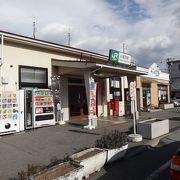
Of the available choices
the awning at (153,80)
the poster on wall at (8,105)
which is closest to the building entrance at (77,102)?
the poster on wall at (8,105)

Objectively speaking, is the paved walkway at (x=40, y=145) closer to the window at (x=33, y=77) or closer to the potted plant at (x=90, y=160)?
the potted plant at (x=90, y=160)

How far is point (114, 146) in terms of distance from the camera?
8078 millimetres

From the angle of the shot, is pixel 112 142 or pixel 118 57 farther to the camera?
pixel 118 57

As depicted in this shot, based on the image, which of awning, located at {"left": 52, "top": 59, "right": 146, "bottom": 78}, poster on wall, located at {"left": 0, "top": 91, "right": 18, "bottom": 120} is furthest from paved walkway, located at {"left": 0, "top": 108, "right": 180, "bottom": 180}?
awning, located at {"left": 52, "top": 59, "right": 146, "bottom": 78}

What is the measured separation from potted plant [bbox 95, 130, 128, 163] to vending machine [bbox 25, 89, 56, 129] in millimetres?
6578

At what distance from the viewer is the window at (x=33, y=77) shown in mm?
14562

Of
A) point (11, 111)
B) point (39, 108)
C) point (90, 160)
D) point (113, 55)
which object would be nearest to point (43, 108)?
point (39, 108)

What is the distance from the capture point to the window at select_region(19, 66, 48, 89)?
14562mm

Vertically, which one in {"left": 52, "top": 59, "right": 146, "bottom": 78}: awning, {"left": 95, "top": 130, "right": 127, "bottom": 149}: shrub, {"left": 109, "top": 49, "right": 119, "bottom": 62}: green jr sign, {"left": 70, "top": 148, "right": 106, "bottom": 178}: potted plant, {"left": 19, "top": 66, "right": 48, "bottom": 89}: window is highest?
{"left": 109, "top": 49, "right": 119, "bottom": 62}: green jr sign

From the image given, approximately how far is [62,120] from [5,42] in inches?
228

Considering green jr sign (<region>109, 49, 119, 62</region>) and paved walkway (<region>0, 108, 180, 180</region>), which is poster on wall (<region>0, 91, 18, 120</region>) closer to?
paved walkway (<region>0, 108, 180, 180</region>)

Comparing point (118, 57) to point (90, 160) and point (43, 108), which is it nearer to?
point (43, 108)

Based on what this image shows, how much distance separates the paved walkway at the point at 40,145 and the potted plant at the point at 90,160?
1.34m

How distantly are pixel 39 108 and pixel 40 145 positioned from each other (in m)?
4.24
